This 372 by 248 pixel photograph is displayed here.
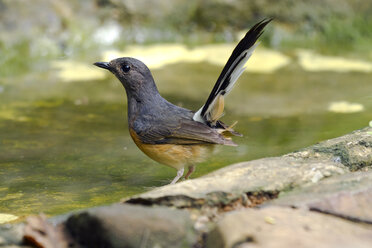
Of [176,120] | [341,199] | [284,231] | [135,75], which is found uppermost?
[135,75]

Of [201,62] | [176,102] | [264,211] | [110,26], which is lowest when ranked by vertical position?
[264,211]

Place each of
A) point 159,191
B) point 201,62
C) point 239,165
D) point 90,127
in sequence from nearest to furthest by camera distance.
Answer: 1. point 159,191
2. point 239,165
3. point 90,127
4. point 201,62

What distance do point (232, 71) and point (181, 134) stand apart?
641 millimetres

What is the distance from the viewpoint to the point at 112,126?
5855 mm

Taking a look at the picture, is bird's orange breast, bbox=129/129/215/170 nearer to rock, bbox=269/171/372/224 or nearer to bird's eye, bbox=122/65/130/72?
bird's eye, bbox=122/65/130/72

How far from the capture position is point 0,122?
19.2ft

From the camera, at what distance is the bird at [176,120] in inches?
165

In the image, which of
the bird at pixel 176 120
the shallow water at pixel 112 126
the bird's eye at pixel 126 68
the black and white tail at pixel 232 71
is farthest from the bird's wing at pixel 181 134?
the bird's eye at pixel 126 68

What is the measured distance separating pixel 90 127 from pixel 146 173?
1331mm

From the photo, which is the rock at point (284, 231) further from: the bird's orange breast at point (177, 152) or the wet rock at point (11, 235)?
the bird's orange breast at point (177, 152)

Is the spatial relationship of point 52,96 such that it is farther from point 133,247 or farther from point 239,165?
point 133,247

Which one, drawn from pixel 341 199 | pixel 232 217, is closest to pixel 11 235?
pixel 232 217

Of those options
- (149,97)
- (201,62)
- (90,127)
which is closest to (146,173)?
(149,97)

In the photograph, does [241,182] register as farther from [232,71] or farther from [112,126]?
[112,126]
